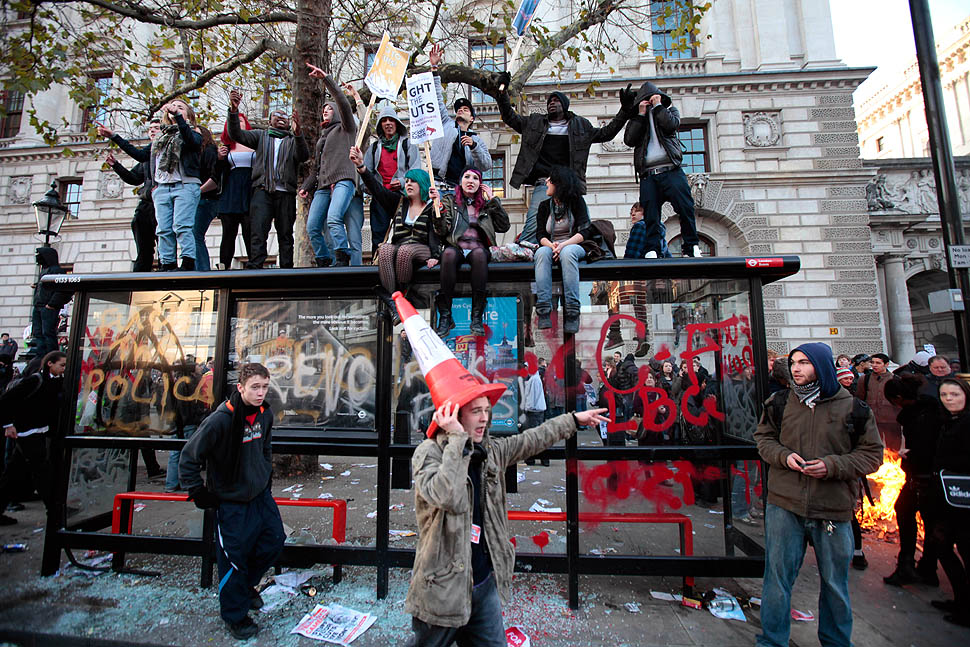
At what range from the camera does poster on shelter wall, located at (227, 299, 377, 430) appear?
174 inches

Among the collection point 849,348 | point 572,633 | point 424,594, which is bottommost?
point 572,633

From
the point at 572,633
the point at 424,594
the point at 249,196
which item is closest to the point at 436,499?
the point at 424,594

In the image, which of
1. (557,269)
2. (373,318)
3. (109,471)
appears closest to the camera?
(557,269)

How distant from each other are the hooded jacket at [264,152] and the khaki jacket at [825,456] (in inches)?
211

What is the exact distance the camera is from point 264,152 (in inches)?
212

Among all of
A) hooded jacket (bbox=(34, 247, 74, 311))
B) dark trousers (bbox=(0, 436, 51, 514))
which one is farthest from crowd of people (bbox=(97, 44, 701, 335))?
dark trousers (bbox=(0, 436, 51, 514))

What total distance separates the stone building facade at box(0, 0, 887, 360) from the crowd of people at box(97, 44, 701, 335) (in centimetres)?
1144

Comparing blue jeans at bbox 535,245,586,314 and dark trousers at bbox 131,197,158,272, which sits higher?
dark trousers at bbox 131,197,158,272

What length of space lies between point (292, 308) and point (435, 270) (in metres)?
1.63

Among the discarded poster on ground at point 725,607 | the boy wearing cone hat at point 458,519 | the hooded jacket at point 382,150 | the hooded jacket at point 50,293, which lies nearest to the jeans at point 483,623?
the boy wearing cone hat at point 458,519

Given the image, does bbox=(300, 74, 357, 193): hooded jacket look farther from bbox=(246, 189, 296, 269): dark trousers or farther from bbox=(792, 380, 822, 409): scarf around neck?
bbox=(792, 380, 822, 409): scarf around neck

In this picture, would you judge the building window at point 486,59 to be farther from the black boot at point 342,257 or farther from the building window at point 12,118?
the building window at point 12,118

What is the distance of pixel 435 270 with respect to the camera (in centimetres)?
409

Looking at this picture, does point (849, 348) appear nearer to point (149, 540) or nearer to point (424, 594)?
point (424, 594)
